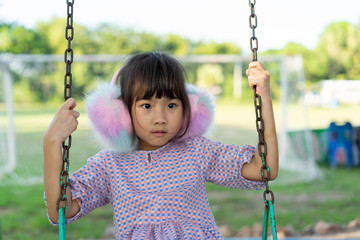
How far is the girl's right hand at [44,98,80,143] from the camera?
5.29 feet

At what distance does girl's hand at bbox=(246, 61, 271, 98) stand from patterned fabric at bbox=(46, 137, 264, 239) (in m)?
0.24

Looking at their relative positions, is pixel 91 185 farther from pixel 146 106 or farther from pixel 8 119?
pixel 8 119

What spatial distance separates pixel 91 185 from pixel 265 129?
0.72 m

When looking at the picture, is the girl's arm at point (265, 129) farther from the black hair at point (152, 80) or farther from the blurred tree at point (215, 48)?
the blurred tree at point (215, 48)

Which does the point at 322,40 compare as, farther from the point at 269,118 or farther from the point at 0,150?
the point at 269,118

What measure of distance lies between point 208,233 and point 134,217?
0.30m

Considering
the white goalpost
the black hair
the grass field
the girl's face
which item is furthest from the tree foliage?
the girl's face

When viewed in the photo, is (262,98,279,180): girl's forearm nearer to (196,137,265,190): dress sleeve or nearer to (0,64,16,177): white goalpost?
(196,137,265,190): dress sleeve

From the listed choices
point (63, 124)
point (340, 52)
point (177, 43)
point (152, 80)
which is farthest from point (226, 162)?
point (177, 43)

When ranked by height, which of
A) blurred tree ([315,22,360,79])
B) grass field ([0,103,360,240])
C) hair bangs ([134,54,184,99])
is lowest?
grass field ([0,103,360,240])

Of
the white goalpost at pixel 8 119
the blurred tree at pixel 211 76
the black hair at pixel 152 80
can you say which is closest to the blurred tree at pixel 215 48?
the blurred tree at pixel 211 76

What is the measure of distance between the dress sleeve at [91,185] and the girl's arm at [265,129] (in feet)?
1.87

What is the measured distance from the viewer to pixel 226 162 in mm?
1854

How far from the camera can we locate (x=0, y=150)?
882 cm
